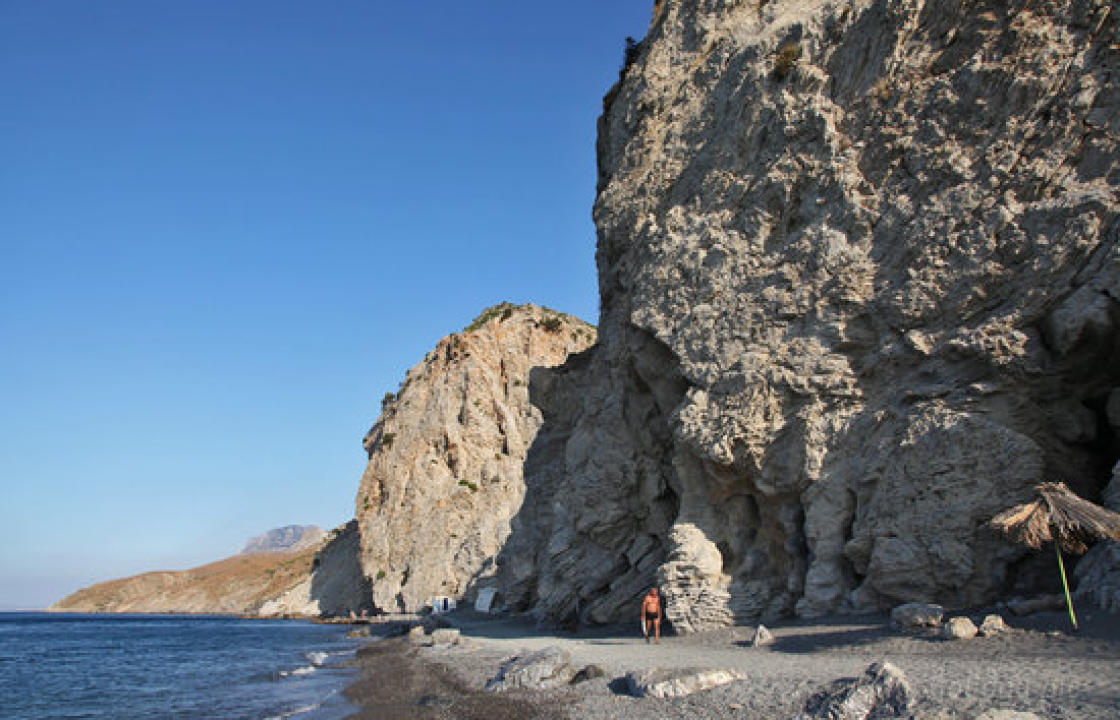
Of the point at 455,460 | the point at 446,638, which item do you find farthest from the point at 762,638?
the point at 455,460

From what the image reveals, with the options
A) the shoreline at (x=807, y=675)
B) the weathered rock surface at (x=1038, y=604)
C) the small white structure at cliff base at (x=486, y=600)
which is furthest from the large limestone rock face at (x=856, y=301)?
the small white structure at cliff base at (x=486, y=600)

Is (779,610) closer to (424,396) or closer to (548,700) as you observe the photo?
(548,700)

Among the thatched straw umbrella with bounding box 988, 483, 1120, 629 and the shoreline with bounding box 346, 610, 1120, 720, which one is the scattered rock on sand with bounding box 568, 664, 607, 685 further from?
the thatched straw umbrella with bounding box 988, 483, 1120, 629

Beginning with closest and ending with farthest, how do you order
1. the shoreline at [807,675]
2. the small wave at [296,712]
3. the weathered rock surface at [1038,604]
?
the shoreline at [807,675] → the weathered rock surface at [1038,604] → the small wave at [296,712]

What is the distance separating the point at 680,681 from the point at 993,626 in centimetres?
452

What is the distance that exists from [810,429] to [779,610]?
4242 mm

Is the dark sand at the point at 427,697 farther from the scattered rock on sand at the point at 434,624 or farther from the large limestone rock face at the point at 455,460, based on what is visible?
the large limestone rock face at the point at 455,460

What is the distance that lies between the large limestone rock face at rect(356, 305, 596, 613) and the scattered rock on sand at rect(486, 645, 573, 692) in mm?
32984

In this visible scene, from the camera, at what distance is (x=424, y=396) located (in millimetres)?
57281

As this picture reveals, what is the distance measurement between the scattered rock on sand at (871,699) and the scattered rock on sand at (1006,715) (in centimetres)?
88

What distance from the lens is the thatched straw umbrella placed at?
9469 millimetres

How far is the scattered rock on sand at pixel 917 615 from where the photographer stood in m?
11.2

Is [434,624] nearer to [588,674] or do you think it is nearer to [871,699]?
[588,674]

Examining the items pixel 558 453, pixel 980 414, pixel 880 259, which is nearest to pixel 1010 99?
pixel 880 259
